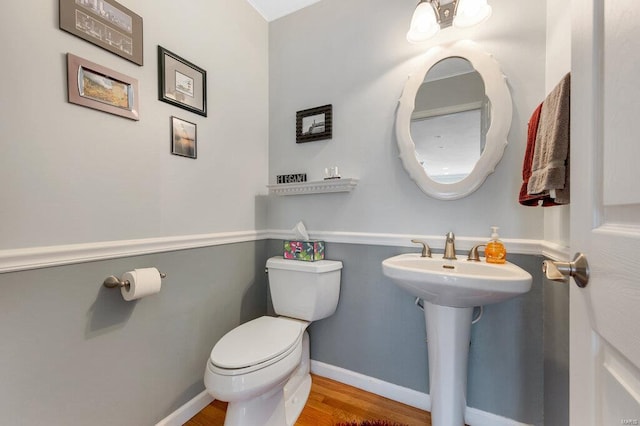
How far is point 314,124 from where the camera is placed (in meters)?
1.75

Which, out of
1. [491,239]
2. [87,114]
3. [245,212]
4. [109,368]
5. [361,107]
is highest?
[361,107]

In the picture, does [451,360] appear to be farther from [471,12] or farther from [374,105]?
[471,12]

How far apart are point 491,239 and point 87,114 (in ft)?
5.93

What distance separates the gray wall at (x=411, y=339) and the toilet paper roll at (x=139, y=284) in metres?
0.88

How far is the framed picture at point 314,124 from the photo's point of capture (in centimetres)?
170

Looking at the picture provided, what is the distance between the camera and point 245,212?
5.74ft

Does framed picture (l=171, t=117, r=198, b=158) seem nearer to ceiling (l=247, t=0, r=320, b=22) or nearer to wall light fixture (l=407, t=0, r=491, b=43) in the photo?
ceiling (l=247, t=0, r=320, b=22)

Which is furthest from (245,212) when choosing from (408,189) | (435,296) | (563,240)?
(563,240)

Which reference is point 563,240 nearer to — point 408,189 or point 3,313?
point 408,189

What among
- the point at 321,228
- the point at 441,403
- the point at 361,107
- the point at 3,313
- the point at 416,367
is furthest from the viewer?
the point at 321,228

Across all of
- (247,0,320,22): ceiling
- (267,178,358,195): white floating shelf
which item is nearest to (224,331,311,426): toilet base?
(267,178,358,195): white floating shelf

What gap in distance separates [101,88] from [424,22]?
1523 millimetres

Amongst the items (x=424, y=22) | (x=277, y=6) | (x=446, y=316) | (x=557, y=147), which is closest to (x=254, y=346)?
(x=446, y=316)

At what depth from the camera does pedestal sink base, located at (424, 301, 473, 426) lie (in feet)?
3.74
